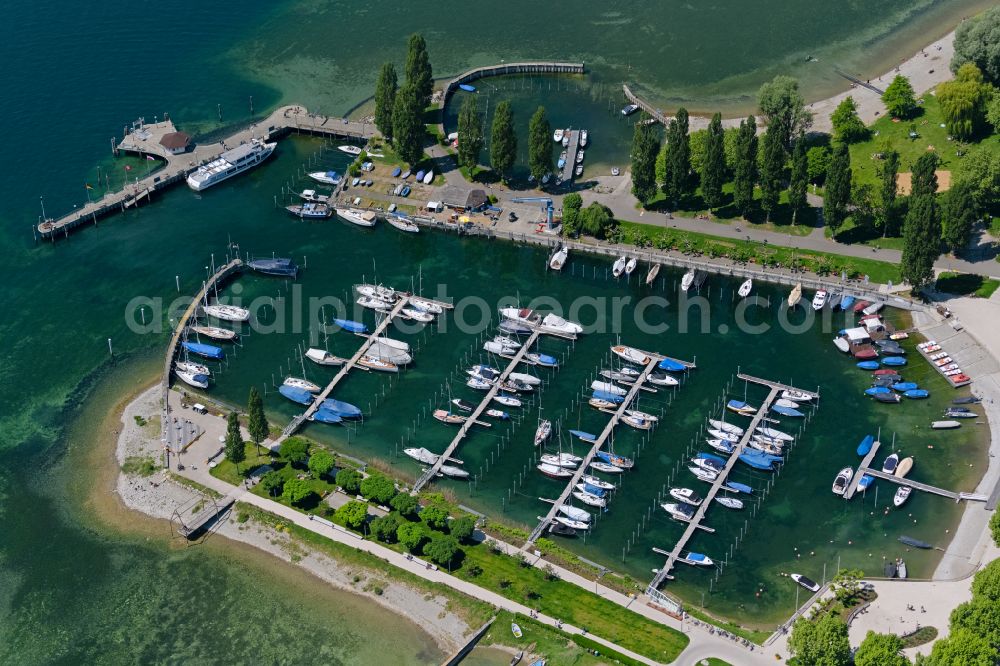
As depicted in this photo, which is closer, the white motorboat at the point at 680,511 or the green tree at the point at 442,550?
the green tree at the point at 442,550

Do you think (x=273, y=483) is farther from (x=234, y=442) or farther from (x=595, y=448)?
(x=595, y=448)

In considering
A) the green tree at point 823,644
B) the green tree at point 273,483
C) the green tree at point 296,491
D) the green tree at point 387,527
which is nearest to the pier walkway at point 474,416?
the green tree at point 387,527

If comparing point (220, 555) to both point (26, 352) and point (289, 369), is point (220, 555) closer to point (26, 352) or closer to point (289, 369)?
point (289, 369)

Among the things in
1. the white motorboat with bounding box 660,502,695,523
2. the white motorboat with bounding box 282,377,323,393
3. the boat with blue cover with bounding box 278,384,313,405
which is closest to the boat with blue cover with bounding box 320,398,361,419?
the boat with blue cover with bounding box 278,384,313,405

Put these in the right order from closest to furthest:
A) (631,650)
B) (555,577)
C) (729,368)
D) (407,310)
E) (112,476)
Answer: (631,650) → (555,577) → (112,476) → (729,368) → (407,310)

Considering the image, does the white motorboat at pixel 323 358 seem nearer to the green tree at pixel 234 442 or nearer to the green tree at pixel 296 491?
the green tree at pixel 234 442

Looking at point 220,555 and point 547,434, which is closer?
point 220,555

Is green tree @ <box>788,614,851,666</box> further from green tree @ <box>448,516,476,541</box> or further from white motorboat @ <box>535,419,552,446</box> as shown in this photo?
white motorboat @ <box>535,419,552,446</box>

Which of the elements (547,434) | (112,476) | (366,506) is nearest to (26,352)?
(112,476)
